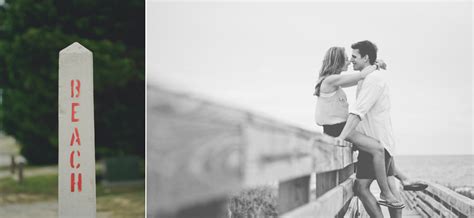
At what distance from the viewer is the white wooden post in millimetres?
3424

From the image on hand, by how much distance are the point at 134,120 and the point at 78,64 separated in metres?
4.40

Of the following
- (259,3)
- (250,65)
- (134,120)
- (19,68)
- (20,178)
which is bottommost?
(20,178)

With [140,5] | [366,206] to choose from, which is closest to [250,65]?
[366,206]

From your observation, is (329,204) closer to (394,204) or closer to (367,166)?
(367,166)

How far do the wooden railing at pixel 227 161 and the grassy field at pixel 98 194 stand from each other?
320 cm

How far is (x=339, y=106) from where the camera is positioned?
375 cm

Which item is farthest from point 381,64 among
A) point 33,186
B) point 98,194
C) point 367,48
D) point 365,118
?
point 33,186

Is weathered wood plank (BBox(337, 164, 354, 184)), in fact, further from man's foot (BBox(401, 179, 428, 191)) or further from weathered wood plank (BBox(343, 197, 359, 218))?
man's foot (BBox(401, 179, 428, 191))

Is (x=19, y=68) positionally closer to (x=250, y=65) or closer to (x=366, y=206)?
(x=250, y=65)

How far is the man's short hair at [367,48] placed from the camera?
380cm

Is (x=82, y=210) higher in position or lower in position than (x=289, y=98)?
lower

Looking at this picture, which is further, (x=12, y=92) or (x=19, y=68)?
(x=12, y=92)

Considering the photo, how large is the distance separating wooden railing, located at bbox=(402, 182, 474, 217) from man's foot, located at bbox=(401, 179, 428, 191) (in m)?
0.03

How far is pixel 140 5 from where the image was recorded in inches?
299
